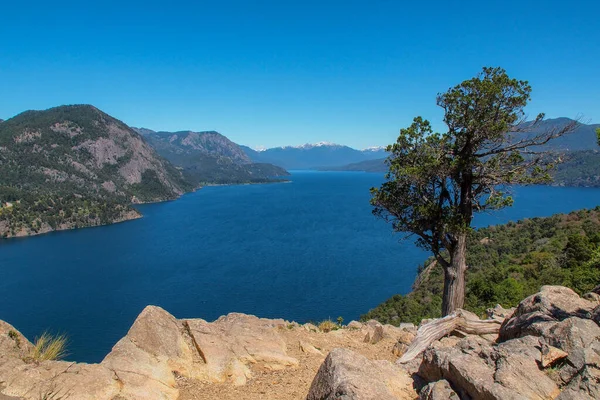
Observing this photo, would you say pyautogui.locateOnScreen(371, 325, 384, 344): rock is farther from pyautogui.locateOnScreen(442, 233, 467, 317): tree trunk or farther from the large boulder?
the large boulder

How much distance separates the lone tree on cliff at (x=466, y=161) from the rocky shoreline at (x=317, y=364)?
3814 mm

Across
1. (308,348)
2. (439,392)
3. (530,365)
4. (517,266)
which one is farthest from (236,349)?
(517,266)

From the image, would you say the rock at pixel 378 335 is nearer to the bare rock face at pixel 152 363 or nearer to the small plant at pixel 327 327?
the small plant at pixel 327 327

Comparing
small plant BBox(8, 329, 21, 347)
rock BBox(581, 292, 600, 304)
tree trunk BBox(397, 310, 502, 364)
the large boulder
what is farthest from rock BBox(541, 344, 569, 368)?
small plant BBox(8, 329, 21, 347)

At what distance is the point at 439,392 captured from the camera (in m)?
5.23

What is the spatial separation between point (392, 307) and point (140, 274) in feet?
179

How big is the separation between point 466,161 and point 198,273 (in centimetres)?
6896

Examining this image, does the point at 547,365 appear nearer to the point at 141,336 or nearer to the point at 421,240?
the point at 141,336

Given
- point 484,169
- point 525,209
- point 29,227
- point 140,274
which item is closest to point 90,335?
point 140,274

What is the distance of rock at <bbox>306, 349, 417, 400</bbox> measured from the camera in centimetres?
521

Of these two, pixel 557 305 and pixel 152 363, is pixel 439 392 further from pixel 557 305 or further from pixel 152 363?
pixel 152 363

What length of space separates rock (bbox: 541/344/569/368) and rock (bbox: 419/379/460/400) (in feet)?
4.55

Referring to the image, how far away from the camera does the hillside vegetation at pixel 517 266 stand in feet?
72.3

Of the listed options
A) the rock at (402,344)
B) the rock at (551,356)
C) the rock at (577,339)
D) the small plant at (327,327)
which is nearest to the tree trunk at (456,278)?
the rock at (402,344)
